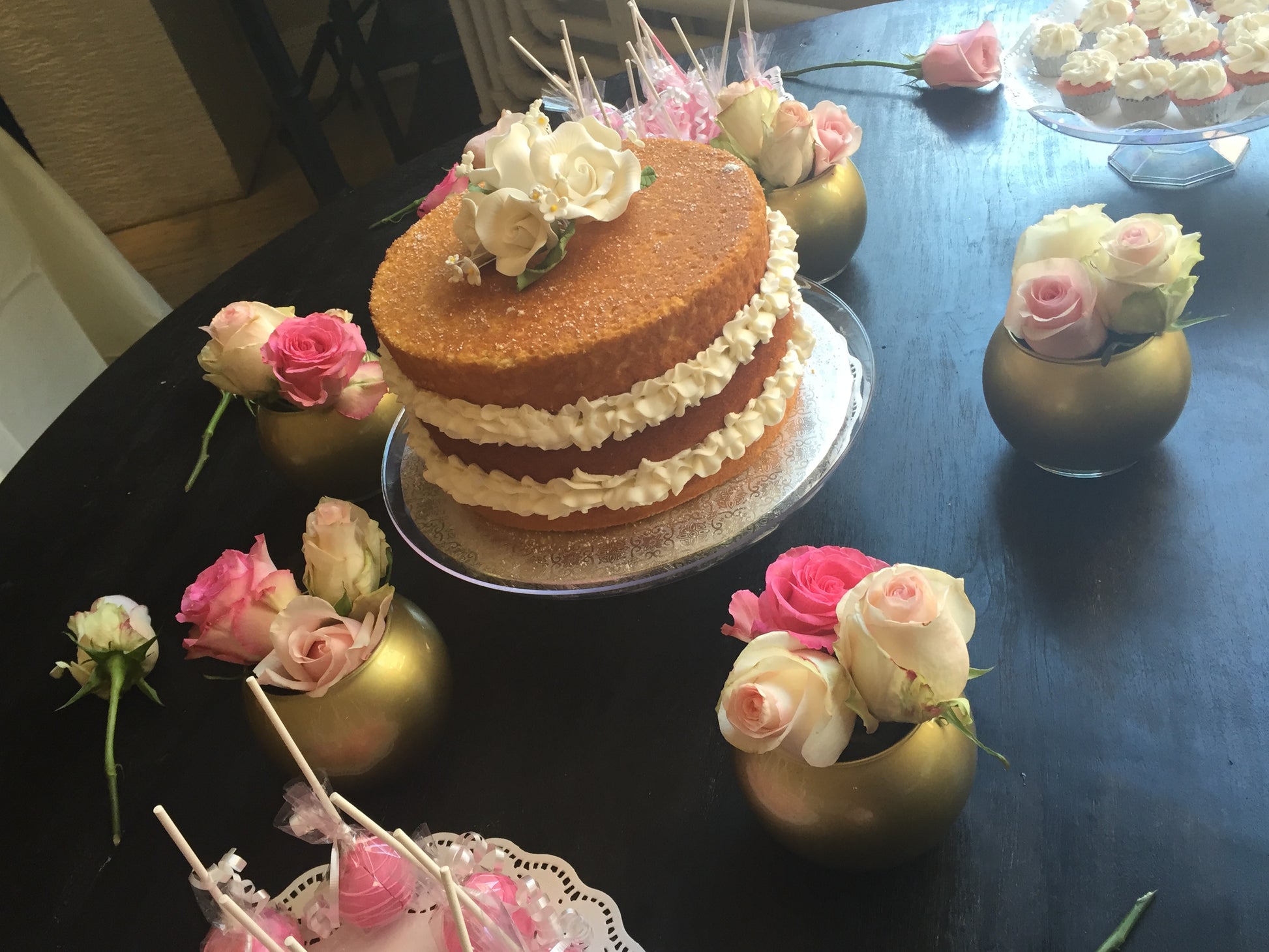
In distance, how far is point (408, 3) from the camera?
11.9 ft

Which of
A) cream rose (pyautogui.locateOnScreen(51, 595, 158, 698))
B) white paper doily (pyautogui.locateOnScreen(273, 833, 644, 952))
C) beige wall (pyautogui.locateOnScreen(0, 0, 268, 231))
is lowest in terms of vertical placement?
beige wall (pyautogui.locateOnScreen(0, 0, 268, 231))

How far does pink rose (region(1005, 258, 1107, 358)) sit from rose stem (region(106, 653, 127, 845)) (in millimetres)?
881

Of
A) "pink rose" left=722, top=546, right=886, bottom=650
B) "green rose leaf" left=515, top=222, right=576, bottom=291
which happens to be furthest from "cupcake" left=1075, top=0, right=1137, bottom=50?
"pink rose" left=722, top=546, right=886, bottom=650

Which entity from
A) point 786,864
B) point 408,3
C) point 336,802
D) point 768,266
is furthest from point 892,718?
point 408,3

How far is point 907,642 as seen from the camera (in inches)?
22.9

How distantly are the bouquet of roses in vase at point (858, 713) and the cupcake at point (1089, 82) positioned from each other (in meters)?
0.88

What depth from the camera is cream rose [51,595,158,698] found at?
93 centimetres

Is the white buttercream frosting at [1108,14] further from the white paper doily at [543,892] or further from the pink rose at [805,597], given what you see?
the white paper doily at [543,892]

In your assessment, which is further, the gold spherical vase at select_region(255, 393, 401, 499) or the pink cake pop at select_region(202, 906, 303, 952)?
the gold spherical vase at select_region(255, 393, 401, 499)

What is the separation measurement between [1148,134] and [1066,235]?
0.42m

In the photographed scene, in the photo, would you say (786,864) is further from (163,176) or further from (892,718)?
(163,176)

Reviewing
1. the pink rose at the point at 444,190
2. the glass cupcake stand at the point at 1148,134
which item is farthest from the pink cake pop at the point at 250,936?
the glass cupcake stand at the point at 1148,134

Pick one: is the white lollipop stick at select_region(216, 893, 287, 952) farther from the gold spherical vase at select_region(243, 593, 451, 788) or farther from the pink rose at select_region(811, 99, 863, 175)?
the pink rose at select_region(811, 99, 863, 175)

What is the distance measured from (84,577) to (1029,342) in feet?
3.40
